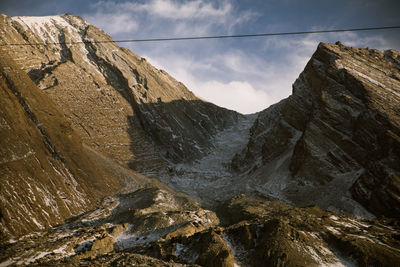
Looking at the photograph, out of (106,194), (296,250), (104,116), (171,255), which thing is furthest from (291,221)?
(104,116)

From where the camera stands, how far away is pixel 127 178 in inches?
1809

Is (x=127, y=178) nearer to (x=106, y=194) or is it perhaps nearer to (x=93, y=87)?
(x=106, y=194)

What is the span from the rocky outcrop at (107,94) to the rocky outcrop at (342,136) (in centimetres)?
2975

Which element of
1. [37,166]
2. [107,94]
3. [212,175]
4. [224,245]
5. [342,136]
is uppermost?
[107,94]

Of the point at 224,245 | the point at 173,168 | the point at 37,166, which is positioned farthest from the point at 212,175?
the point at 224,245

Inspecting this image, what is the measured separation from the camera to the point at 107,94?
6825 cm

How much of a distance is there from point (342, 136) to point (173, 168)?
41930 mm

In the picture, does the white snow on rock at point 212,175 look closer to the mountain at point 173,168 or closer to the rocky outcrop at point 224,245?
the mountain at point 173,168

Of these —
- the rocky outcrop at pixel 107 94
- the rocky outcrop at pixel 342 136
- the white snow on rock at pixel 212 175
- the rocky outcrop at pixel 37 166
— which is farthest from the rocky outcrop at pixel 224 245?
the rocky outcrop at pixel 107 94

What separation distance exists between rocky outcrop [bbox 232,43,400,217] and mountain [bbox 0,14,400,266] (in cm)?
20

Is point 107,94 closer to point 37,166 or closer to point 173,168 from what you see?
point 173,168

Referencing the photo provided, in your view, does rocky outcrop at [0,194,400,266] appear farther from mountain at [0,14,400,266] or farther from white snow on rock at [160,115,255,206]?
white snow on rock at [160,115,255,206]

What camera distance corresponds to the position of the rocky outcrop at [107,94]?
58.5 m

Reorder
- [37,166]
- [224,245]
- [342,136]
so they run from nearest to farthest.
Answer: [224,245], [37,166], [342,136]
